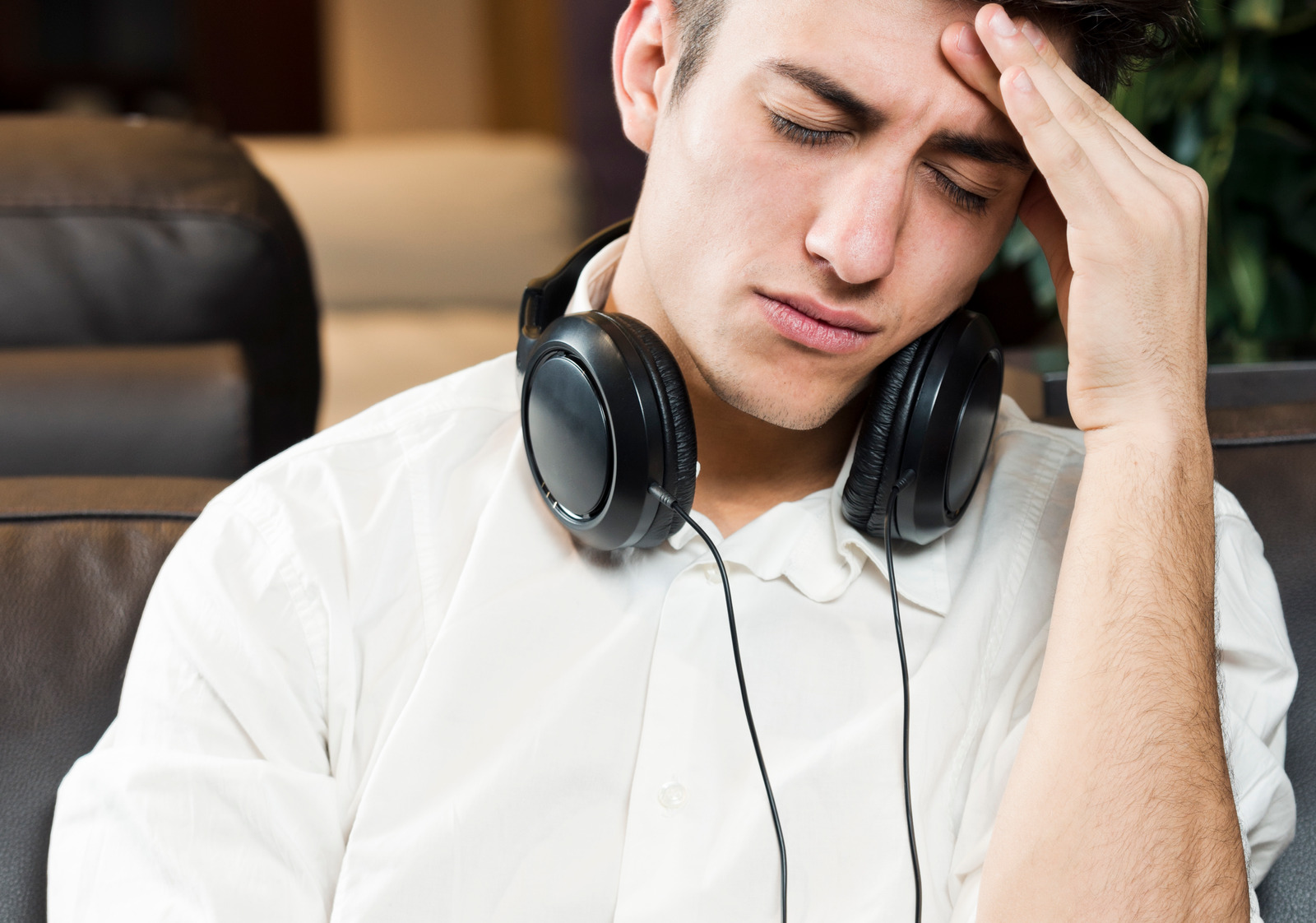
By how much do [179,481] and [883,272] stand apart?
639 millimetres

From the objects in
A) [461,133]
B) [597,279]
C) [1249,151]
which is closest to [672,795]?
[597,279]

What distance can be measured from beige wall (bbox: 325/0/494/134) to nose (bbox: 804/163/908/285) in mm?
4321

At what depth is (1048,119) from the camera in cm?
82

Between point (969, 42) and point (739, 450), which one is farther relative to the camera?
point (739, 450)

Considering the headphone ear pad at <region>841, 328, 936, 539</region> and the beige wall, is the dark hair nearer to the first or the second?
the headphone ear pad at <region>841, 328, 936, 539</region>

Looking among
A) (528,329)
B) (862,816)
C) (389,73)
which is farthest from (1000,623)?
(389,73)

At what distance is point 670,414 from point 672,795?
11.7 inches

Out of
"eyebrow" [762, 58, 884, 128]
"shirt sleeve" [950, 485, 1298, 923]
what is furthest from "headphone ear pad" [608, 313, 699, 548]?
"shirt sleeve" [950, 485, 1298, 923]

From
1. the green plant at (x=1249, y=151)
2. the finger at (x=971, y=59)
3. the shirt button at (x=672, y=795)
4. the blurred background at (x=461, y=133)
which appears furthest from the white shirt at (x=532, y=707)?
the green plant at (x=1249, y=151)

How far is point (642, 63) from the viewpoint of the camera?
100 cm

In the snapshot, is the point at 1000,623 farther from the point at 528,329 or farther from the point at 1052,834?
the point at 528,329

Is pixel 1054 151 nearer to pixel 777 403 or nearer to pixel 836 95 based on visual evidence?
pixel 836 95

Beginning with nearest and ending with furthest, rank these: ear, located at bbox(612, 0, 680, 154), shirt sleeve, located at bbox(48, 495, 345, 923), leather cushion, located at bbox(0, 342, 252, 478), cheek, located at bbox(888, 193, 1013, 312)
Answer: shirt sleeve, located at bbox(48, 495, 345, 923) < cheek, located at bbox(888, 193, 1013, 312) < ear, located at bbox(612, 0, 680, 154) < leather cushion, located at bbox(0, 342, 252, 478)

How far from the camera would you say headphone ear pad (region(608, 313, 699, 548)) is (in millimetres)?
806
